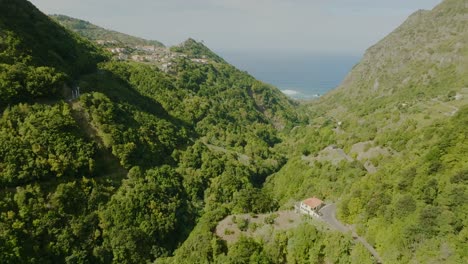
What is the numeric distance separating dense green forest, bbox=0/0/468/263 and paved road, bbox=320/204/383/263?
0.81 meters

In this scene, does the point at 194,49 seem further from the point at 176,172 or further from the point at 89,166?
the point at 89,166

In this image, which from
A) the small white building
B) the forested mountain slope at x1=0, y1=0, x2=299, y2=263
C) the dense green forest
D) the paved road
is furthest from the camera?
the small white building

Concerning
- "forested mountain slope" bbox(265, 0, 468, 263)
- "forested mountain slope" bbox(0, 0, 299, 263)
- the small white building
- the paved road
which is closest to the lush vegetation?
"forested mountain slope" bbox(265, 0, 468, 263)

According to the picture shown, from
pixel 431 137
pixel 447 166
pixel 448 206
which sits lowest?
pixel 448 206

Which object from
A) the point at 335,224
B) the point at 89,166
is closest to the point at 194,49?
the point at 89,166

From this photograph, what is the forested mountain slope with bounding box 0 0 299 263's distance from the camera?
42469 millimetres

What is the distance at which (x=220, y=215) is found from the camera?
44.9 meters

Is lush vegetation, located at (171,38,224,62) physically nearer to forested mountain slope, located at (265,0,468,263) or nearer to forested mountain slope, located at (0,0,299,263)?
forested mountain slope, located at (265,0,468,263)

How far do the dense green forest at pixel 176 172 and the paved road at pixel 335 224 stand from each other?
814mm

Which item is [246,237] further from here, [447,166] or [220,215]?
[447,166]

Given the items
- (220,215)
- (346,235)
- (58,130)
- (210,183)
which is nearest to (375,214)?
(346,235)

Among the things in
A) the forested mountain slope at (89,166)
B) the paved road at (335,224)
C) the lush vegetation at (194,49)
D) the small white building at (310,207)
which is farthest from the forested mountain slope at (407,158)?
the lush vegetation at (194,49)

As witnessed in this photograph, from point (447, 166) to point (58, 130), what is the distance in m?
50.1

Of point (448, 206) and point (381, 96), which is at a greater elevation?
point (381, 96)
